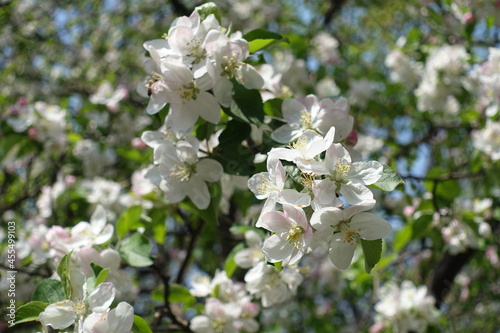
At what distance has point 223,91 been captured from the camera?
1367mm

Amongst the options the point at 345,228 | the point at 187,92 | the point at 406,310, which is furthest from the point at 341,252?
the point at 406,310

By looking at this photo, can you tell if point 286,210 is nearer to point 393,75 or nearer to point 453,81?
point 453,81

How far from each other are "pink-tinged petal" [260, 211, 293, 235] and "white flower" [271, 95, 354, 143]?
28 cm

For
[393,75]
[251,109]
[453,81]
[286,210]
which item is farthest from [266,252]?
[393,75]

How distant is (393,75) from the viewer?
12.7 ft

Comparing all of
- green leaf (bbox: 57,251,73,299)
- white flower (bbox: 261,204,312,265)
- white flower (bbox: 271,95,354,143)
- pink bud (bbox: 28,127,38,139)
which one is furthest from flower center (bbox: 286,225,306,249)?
pink bud (bbox: 28,127,38,139)

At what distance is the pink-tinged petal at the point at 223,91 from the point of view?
53.7 inches

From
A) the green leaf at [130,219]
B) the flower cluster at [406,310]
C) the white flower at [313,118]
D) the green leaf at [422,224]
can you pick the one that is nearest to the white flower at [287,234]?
the white flower at [313,118]

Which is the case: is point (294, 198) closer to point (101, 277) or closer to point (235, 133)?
point (235, 133)

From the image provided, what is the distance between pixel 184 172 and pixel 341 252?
20.5 inches

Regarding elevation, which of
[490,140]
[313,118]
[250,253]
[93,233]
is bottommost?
[490,140]

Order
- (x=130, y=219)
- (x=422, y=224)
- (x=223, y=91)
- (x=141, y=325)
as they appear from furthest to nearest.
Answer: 1. (x=422, y=224)
2. (x=130, y=219)
3. (x=223, y=91)
4. (x=141, y=325)

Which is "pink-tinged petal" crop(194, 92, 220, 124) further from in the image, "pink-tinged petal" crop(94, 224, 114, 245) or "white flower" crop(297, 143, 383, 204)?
"pink-tinged petal" crop(94, 224, 114, 245)

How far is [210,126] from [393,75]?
277cm
